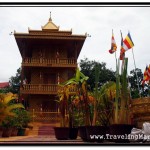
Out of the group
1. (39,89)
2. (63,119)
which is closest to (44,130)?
(39,89)

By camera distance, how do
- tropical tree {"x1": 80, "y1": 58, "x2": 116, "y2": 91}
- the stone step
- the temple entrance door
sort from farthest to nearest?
tropical tree {"x1": 80, "y1": 58, "x2": 116, "y2": 91} < the temple entrance door < the stone step

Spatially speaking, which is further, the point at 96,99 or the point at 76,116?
the point at 76,116

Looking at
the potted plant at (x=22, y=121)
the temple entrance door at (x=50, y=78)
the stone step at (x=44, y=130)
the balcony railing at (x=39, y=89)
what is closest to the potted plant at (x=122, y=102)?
the potted plant at (x=22, y=121)

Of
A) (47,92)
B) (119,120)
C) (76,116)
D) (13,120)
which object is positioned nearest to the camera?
(119,120)

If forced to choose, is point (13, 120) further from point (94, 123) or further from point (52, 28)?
point (52, 28)

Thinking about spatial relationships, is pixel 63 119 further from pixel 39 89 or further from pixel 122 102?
pixel 39 89

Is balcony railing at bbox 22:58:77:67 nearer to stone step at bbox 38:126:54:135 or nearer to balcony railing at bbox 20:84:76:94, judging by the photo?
balcony railing at bbox 20:84:76:94

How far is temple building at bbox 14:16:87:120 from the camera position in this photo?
1414 centimetres

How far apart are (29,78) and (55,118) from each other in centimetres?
371

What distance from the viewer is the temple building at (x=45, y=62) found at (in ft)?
46.4

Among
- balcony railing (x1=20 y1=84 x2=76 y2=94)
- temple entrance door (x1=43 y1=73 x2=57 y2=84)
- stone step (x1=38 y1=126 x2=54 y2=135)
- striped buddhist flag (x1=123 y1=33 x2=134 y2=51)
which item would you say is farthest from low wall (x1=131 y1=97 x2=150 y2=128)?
temple entrance door (x1=43 y1=73 x2=57 y2=84)

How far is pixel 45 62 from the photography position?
14.5 meters

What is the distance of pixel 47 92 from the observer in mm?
13875

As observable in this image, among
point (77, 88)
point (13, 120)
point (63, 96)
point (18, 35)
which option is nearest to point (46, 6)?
point (77, 88)
